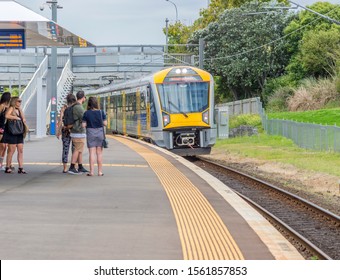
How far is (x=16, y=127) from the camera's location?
1870 cm

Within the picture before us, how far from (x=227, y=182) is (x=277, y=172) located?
18.3 feet

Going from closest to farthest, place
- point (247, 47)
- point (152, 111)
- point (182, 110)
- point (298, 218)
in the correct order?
point (298, 218)
point (182, 110)
point (152, 111)
point (247, 47)

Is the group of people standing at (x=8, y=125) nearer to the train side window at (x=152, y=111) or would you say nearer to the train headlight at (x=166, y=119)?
the train headlight at (x=166, y=119)

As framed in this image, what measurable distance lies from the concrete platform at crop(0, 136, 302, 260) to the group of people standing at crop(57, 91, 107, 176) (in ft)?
1.46

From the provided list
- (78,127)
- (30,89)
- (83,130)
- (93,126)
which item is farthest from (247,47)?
(93,126)

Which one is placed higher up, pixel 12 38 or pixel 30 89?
pixel 12 38

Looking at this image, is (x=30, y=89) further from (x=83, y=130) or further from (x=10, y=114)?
(x=10, y=114)

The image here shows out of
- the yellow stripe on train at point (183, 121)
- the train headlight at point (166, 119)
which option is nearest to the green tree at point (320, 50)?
the yellow stripe on train at point (183, 121)

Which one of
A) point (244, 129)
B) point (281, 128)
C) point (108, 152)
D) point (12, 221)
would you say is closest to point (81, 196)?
point (12, 221)

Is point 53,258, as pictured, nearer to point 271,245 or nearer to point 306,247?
point 271,245

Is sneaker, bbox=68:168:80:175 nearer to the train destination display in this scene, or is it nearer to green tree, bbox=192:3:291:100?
the train destination display

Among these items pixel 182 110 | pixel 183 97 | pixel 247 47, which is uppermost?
pixel 247 47

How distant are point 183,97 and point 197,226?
69.9ft

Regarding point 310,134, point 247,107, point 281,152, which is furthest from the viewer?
point 247,107
